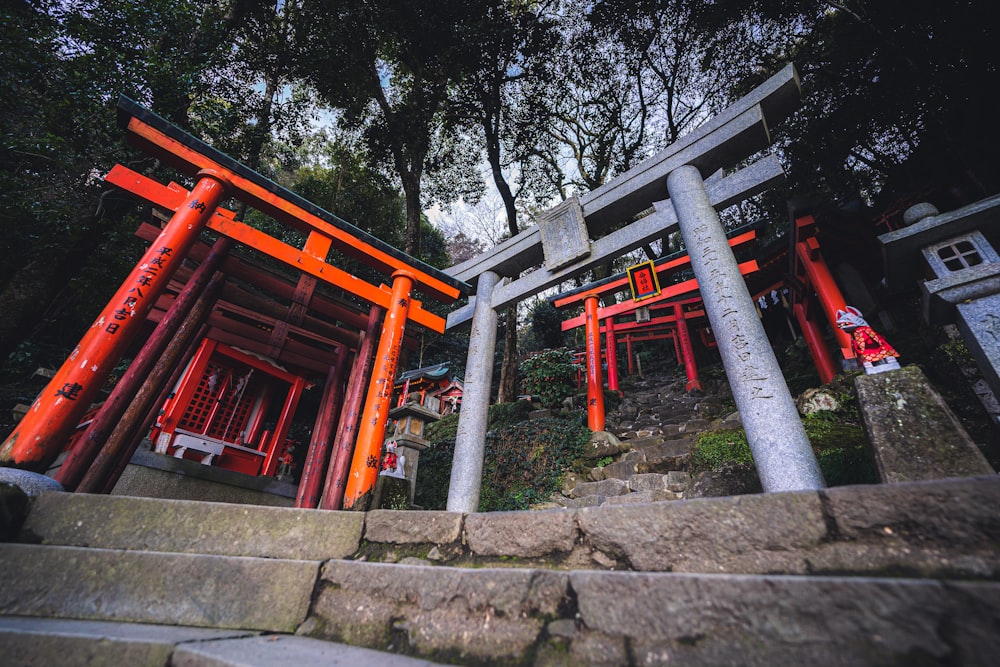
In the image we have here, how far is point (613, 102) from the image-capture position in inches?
557

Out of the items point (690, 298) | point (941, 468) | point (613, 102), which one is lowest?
point (941, 468)

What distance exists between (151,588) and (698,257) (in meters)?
4.55

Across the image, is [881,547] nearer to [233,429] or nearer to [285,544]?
[285,544]

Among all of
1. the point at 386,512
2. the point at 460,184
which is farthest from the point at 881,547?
the point at 460,184

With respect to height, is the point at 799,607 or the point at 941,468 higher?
the point at 941,468

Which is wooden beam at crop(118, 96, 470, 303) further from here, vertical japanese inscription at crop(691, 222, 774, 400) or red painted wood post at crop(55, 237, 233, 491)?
vertical japanese inscription at crop(691, 222, 774, 400)

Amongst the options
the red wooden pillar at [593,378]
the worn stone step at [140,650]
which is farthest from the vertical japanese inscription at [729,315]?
the red wooden pillar at [593,378]

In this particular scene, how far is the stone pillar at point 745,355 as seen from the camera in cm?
251

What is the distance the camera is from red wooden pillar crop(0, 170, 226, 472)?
98.8 inches

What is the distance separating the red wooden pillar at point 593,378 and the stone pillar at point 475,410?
12.9 ft

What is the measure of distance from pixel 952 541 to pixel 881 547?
0.19 m

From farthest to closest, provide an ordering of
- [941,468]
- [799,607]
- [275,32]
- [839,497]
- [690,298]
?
[690,298] → [275,32] → [941,468] → [839,497] → [799,607]

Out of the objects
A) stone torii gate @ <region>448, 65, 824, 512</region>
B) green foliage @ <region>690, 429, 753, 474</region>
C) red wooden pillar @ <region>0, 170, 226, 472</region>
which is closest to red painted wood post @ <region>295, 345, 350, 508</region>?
stone torii gate @ <region>448, 65, 824, 512</region>

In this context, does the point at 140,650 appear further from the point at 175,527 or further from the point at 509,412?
the point at 509,412
